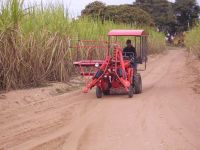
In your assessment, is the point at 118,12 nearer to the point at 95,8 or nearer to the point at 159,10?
the point at 95,8

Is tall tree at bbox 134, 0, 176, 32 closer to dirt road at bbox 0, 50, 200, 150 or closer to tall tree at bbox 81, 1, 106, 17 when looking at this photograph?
tall tree at bbox 81, 1, 106, 17

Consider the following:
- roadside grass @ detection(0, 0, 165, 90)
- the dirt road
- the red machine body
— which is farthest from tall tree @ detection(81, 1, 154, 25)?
the dirt road

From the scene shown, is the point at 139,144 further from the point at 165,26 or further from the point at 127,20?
the point at 165,26

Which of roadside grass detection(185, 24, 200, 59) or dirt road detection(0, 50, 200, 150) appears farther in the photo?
roadside grass detection(185, 24, 200, 59)

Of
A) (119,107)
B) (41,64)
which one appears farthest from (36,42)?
(119,107)

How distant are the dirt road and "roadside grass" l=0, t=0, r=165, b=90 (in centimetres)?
67

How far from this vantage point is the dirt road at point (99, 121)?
7.43m

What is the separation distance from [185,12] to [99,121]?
61772 millimetres

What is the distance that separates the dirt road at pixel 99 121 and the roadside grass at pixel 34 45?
668mm

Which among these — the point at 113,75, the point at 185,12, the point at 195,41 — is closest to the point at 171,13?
the point at 185,12

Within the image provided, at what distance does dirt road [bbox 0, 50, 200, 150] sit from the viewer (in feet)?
24.4

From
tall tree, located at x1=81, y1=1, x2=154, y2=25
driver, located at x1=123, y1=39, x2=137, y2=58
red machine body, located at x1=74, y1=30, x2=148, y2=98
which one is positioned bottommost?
red machine body, located at x1=74, y1=30, x2=148, y2=98

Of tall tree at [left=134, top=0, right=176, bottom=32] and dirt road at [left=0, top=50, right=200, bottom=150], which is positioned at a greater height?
tall tree at [left=134, top=0, right=176, bottom=32]

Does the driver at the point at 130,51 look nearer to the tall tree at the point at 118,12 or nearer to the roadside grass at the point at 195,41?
the roadside grass at the point at 195,41
